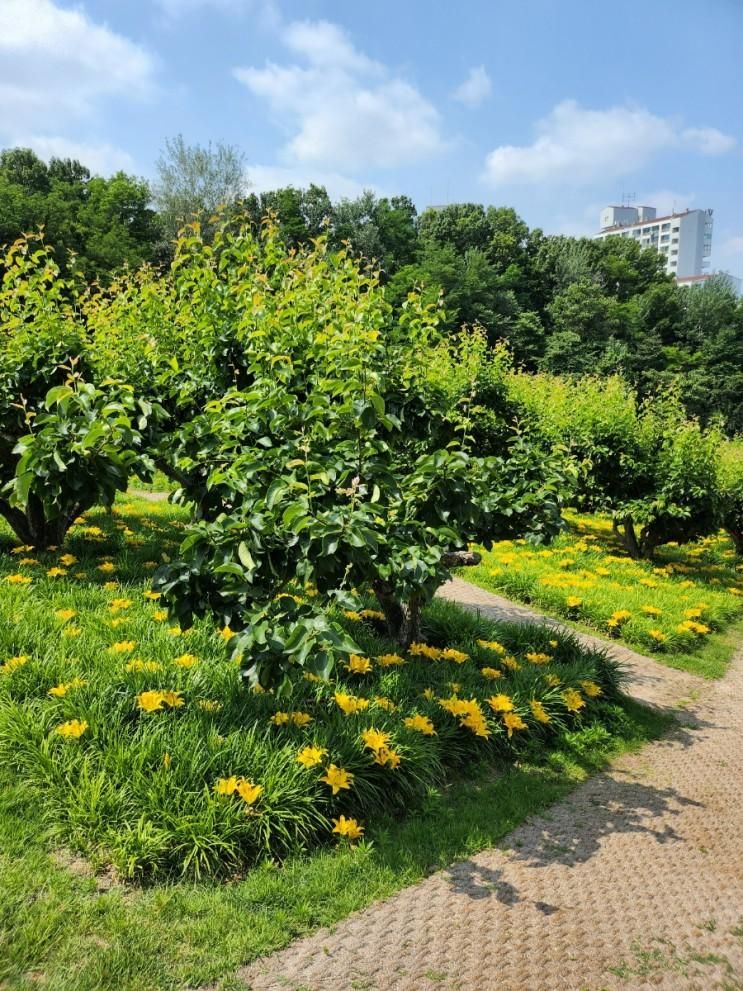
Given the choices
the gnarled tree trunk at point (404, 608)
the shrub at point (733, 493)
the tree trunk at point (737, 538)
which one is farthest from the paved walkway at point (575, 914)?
the tree trunk at point (737, 538)

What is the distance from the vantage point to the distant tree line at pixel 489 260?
34.3 m

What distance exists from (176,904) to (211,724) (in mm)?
805

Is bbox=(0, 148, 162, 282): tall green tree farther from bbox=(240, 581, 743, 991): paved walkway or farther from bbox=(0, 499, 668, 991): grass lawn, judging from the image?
bbox=(240, 581, 743, 991): paved walkway

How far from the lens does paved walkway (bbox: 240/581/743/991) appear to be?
2115 millimetres

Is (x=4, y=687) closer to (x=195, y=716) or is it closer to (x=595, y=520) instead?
(x=195, y=716)

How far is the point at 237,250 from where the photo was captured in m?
4.37

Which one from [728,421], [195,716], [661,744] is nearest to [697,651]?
[661,744]

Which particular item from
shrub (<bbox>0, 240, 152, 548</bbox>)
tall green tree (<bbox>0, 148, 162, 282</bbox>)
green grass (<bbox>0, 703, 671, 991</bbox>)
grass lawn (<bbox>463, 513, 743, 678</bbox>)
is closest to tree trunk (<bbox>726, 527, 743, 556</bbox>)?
grass lawn (<bbox>463, 513, 743, 678</bbox>)

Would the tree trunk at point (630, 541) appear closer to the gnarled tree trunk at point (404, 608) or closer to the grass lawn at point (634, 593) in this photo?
the grass lawn at point (634, 593)

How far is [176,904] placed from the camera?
222 centimetres

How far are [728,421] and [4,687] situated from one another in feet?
145

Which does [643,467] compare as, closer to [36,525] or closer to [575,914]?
[36,525]

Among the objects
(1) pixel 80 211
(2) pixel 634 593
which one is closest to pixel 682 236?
(1) pixel 80 211

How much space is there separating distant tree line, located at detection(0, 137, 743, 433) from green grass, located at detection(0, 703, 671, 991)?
27.3 meters
